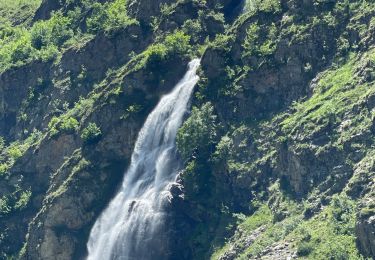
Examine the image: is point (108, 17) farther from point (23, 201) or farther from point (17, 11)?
point (17, 11)

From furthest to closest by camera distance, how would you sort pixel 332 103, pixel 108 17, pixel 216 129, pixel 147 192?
pixel 108 17 < pixel 147 192 < pixel 216 129 < pixel 332 103

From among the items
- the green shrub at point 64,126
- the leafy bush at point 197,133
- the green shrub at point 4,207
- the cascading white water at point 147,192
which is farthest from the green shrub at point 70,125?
the leafy bush at point 197,133

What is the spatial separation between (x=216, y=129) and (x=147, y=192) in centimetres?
863

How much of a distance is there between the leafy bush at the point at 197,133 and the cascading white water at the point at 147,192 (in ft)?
9.10

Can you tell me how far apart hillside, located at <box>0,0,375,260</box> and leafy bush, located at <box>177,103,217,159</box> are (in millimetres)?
110

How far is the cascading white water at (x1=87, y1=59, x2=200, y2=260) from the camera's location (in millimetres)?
119562

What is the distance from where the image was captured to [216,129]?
399 feet

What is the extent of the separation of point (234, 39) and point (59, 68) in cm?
2959

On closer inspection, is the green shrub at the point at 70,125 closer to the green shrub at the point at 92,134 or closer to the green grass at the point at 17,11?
the green shrub at the point at 92,134

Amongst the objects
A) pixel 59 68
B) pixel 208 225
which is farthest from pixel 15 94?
pixel 208 225

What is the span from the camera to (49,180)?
452 ft

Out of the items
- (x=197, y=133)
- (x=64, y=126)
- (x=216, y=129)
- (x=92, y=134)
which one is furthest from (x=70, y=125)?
(x=216, y=129)

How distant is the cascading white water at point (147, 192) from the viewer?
119562 mm

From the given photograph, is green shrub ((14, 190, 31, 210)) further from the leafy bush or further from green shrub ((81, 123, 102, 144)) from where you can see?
the leafy bush
